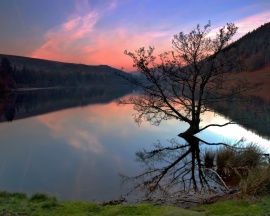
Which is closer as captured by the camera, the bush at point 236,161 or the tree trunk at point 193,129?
the bush at point 236,161

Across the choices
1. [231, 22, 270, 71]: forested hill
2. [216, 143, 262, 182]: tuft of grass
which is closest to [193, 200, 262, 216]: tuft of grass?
[216, 143, 262, 182]: tuft of grass

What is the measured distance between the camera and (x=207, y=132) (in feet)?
76.5

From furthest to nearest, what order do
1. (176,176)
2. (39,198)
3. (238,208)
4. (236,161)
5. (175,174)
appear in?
(175,174), (236,161), (176,176), (39,198), (238,208)

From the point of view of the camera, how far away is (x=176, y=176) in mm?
12359

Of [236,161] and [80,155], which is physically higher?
[80,155]

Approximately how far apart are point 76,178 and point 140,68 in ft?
36.6

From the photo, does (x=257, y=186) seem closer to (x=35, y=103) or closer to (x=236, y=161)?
(x=236, y=161)

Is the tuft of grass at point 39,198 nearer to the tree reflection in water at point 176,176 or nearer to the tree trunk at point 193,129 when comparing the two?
the tree reflection in water at point 176,176

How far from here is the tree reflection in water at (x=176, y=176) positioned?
10109 mm

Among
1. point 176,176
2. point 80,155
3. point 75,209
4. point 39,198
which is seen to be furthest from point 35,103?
point 75,209

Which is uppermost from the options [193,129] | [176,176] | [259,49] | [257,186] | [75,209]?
[259,49]

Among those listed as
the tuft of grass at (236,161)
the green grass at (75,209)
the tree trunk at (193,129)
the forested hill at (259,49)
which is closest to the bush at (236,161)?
the tuft of grass at (236,161)

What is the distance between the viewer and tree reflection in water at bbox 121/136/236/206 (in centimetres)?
1011

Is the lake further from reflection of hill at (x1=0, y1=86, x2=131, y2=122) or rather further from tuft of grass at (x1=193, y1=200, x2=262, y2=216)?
reflection of hill at (x1=0, y1=86, x2=131, y2=122)
